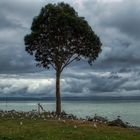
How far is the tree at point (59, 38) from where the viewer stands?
55.5 meters

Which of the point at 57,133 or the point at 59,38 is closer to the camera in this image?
the point at 57,133

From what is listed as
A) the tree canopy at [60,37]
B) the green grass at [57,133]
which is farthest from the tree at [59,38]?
the green grass at [57,133]

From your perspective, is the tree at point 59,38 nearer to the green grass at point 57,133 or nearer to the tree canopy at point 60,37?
the tree canopy at point 60,37

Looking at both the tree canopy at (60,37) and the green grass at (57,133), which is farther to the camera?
the tree canopy at (60,37)

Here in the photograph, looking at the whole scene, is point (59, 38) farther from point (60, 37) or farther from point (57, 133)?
point (57, 133)

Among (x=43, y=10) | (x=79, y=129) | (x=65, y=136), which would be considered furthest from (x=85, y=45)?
(x=65, y=136)

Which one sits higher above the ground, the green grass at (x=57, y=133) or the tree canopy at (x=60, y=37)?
the tree canopy at (x=60, y=37)

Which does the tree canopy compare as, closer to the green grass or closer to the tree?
the tree

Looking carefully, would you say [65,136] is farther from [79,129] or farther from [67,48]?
[67,48]

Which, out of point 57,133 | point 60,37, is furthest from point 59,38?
point 57,133

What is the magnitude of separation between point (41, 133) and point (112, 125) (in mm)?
10965

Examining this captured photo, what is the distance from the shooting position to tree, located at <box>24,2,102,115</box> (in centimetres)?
5547

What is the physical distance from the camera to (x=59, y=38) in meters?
56.6

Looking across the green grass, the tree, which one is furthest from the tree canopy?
the green grass
